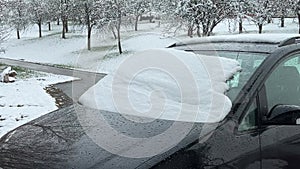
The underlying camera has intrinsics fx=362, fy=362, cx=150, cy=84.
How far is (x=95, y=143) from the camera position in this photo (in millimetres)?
2240

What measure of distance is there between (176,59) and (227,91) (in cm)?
62

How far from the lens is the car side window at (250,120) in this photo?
244 centimetres

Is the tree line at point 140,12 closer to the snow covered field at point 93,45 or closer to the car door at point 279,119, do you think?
the snow covered field at point 93,45

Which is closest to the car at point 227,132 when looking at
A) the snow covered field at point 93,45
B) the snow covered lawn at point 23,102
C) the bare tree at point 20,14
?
the snow covered lawn at point 23,102

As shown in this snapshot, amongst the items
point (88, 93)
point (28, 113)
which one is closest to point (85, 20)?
point (28, 113)

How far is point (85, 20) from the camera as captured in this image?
93.5 feet

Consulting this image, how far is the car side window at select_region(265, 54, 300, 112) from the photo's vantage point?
2.68 metres

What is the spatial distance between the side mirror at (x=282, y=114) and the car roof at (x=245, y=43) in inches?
18.7

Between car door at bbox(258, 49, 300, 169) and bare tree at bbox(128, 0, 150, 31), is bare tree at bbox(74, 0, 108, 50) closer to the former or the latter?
bare tree at bbox(128, 0, 150, 31)

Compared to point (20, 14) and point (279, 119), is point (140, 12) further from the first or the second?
point (279, 119)

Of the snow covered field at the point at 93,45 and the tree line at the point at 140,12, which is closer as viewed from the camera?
the tree line at the point at 140,12

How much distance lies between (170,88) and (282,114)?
85cm

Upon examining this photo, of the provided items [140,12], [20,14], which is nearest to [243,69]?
[140,12]

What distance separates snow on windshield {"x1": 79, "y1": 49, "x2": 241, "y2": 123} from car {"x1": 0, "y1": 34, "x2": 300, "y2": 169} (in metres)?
0.08
